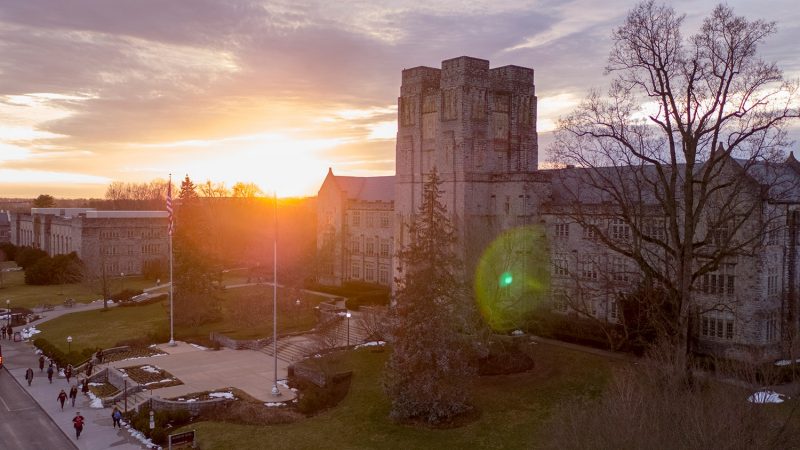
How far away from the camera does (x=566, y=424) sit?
19.7 m

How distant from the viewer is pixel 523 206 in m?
52.8

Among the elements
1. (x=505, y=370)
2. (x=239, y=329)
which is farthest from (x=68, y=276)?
(x=505, y=370)

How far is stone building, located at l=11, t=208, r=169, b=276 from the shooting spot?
92.7 m

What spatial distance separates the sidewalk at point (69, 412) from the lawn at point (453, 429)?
4.58m

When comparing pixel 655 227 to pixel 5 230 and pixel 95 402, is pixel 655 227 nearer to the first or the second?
pixel 95 402

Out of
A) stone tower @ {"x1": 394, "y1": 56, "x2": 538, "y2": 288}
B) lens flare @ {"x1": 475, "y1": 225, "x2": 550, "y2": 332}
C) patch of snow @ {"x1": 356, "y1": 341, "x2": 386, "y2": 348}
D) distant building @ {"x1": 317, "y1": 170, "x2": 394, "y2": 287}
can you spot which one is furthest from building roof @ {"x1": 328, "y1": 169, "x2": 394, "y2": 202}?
patch of snow @ {"x1": 356, "y1": 341, "x2": 386, "y2": 348}

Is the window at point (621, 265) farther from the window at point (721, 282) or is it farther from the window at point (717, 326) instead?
the window at point (717, 326)

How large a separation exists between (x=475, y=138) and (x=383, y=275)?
23.4 meters

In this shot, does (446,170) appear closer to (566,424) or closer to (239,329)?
(239,329)

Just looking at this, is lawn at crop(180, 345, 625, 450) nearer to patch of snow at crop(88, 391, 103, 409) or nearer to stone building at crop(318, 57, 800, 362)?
stone building at crop(318, 57, 800, 362)

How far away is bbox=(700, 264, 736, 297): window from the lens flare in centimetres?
1323

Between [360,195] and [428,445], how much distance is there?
168ft

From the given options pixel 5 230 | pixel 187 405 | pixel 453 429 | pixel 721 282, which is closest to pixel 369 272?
pixel 187 405

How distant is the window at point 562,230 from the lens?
51438 millimetres
